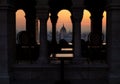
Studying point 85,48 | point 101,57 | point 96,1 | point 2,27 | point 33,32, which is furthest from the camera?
point 33,32

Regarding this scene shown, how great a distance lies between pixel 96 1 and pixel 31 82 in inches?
493

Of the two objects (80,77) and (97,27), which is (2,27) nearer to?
(80,77)

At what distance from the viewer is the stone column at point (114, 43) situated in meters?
15.3

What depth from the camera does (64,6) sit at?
1161 inches

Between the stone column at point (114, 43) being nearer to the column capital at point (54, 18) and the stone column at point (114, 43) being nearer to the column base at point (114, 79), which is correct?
the column base at point (114, 79)

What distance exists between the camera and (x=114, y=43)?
15.5 m

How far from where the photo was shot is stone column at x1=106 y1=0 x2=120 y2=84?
15.3 metres

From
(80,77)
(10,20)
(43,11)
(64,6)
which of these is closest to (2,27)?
(10,20)

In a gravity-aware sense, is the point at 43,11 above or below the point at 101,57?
above

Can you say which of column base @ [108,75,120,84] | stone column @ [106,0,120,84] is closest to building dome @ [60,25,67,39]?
stone column @ [106,0,120,84]

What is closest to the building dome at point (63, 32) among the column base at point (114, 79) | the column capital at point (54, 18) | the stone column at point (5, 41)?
the column capital at point (54, 18)

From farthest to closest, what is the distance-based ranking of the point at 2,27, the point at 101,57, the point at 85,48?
the point at 85,48, the point at 101,57, the point at 2,27

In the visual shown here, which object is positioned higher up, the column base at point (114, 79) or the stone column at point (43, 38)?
the stone column at point (43, 38)

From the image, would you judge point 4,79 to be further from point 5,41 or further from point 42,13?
point 42,13
